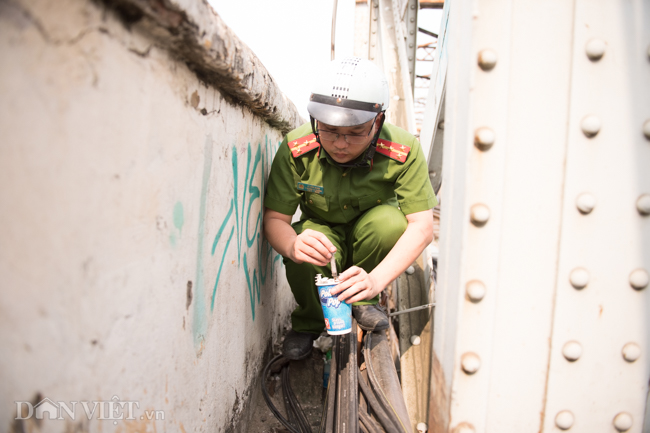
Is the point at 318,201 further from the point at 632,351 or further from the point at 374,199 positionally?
the point at 632,351

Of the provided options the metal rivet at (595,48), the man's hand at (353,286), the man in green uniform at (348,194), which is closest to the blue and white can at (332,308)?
the man's hand at (353,286)

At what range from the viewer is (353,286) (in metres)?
1.59

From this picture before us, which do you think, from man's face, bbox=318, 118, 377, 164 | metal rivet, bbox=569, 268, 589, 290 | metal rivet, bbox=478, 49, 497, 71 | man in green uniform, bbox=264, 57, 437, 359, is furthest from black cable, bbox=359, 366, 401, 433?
metal rivet, bbox=478, 49, 497, 71

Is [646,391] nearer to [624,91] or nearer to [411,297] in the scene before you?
[624,91]

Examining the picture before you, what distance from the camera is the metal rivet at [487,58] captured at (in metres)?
0.89

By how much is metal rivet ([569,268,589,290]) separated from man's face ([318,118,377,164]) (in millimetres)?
1104

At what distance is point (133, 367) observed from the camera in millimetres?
843

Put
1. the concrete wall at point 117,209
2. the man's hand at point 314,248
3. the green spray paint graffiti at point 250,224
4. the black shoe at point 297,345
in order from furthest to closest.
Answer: the black shoe at point 297,345, the man's hand at point 314,248, the green spray paint graffiti at point 250,224, the concrete wall at point 117,209

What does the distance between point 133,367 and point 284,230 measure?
116cm

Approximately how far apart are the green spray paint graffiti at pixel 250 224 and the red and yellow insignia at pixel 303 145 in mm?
144

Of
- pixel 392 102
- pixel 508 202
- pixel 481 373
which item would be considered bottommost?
pixel 481 373

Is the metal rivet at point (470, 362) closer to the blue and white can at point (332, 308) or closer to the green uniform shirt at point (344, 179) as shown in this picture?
the blue and white can at point (332, 308)

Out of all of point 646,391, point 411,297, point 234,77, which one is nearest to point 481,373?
point 646,391

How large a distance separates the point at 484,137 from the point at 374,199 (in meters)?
1.27
